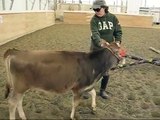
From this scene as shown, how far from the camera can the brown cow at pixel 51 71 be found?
375 cm

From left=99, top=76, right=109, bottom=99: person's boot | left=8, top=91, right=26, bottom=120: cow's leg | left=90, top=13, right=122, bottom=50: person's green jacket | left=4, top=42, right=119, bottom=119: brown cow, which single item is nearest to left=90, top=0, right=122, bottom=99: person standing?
left=90, top=13, right=122, bottom=50: person's green jacket

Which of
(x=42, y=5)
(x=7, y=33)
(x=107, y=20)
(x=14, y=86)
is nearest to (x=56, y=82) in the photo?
(x=14, y=86)

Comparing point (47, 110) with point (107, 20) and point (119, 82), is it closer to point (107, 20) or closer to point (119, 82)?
point (107, 20)

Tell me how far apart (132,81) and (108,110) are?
6.15 ft

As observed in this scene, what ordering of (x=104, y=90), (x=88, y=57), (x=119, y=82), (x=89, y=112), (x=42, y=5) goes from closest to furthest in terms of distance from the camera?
(x=88, y=57) < (x=89, y=112) < (x=104, y=90) < (x=119, y=82) < (x=42, y=5)

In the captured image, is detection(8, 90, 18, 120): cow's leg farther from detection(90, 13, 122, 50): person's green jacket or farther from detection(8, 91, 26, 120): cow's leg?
detection(90, 13, 122, 50): person's green jacket

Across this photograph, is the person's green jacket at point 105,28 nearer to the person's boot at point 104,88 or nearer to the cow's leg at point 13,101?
the person's boot at point 104,88

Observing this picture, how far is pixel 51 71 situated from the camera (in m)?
3.87

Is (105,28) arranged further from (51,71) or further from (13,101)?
(13,101)

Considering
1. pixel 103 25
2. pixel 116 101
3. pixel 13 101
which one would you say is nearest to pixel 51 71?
pixel 13 101

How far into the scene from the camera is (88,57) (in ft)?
13.8

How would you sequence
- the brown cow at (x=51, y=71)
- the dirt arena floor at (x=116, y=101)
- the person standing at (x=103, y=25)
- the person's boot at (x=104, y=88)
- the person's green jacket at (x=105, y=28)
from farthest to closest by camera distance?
1. the person's boot at (x=104, y=88)
2. the person's green jacket at (x=105, y=28)
3. the person standing at (x=103, y=25)
4. the dirt arena floor at (x=116, y=101)
5. the brown cow at (x=51, y=71)

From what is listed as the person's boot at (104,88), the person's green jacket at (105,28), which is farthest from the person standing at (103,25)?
the person's boot at (104,88)

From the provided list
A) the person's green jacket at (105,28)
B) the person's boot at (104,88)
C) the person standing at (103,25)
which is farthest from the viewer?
the person's boot at (104,88)
